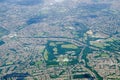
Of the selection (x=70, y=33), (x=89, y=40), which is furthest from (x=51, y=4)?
(x=89, y=40)

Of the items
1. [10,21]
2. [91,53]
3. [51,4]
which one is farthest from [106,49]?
[51,4]

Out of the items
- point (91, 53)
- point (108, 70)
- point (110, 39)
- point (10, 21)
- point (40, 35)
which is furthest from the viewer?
point (10, 21)

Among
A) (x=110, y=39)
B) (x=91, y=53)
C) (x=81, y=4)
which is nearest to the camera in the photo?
(x=91, y=53)

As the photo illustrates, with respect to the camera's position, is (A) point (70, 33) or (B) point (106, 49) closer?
(B) point (106, 49)

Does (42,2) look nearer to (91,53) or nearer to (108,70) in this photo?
(91,53)

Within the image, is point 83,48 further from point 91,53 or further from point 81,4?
point 81,4

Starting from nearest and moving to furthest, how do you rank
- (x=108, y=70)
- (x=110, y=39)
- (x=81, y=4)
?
(x=108, y=70) < (x=110, y=39) < (x=81, y=4)
